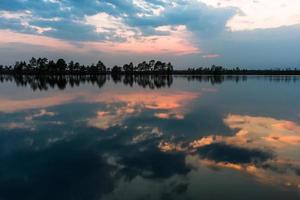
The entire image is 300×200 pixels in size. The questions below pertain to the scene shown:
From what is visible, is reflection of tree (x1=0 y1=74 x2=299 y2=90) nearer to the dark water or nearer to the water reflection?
the water reflection

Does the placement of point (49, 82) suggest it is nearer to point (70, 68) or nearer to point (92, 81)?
point (92, 81)

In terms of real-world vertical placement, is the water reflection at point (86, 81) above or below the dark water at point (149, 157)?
above

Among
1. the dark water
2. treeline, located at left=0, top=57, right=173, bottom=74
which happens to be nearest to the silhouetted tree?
treeline, located at left=0, top=57, right=173, bottom=74

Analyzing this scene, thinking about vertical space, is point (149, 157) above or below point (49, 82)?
below

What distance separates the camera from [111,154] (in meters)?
10.7

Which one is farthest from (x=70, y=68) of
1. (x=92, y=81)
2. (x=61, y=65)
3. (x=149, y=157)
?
(x=149, y=157)

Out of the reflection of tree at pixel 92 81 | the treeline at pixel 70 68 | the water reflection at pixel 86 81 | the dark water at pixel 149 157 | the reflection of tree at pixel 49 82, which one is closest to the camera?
the dark water at pixel 149 157

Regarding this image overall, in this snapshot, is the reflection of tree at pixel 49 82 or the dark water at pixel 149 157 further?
the reflection of tree at pixel 49 82

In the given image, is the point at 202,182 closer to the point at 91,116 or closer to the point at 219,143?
the point at 219,143

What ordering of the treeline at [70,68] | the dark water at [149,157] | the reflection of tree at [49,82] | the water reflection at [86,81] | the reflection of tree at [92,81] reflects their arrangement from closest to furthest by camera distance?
the dark water at [149,157], the reflection of tree at [49,82], the water reflection at [86,81], the reflection of tree at [92,81], the treeline at [70,68]

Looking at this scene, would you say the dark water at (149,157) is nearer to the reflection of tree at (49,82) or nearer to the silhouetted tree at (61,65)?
the reflection of tree at (49,82)

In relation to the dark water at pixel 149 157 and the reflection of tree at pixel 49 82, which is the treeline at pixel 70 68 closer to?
the reflection of tree at pixel 49 82

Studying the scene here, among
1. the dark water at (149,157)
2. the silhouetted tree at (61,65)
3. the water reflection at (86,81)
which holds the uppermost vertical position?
the silhouetted tree at (61,65)

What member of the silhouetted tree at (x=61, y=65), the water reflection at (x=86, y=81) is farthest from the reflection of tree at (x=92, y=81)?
the silhouetted tree at (x=61, y=65)
